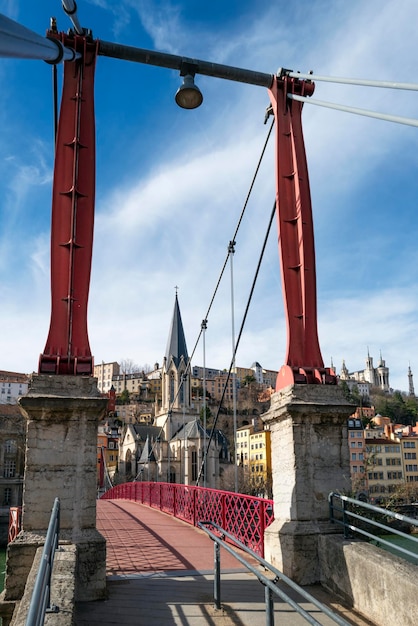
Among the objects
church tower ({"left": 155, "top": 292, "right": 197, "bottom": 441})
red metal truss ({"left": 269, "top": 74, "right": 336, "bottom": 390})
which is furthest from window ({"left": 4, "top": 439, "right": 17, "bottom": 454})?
red metal truss ({"left": 269, "top": 74, "right": 336, "bottom": 390})

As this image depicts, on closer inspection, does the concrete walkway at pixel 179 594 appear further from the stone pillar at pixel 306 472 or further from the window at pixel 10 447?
the window at pixel 10 447

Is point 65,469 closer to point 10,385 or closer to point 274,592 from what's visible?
point 274,592

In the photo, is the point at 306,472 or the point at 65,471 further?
the point at 306,472

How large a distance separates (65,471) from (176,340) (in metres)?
63.2

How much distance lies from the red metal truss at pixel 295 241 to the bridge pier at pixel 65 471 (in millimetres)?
2458

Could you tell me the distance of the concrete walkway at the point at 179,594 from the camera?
438 centimetres

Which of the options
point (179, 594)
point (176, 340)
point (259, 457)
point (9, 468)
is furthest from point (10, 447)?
point (179, 594)

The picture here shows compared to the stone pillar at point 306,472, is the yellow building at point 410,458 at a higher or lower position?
lower

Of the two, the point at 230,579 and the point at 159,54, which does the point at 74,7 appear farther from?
the point at 230,579

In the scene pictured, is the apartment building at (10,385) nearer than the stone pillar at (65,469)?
No

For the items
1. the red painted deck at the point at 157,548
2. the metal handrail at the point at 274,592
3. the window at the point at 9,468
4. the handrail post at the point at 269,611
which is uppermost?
the metal handrail at the point at 274,592

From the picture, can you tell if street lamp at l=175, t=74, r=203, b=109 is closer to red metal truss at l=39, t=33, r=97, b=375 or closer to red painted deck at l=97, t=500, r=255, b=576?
red metal truss at l=39, t=33, r=97, b=375

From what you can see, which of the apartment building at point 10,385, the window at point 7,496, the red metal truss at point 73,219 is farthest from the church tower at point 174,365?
the red metal truss at point 73,219

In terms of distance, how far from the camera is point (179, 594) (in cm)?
511
